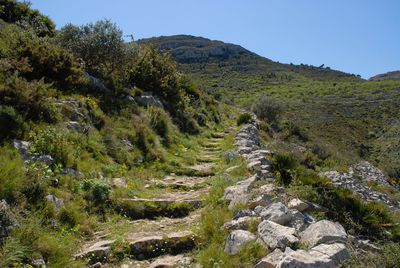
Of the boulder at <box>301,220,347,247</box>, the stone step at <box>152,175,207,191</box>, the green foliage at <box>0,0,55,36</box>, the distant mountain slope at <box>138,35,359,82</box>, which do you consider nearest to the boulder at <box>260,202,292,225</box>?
the boulder at <box>301,220,347,247</box>

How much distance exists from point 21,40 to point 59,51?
101 centimetres

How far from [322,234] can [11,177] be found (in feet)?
14.1

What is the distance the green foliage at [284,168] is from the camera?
301 inches

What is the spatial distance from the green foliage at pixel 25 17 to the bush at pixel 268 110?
17798 millimetres

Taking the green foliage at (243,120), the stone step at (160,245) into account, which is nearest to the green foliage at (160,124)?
the stone step at (160,245)

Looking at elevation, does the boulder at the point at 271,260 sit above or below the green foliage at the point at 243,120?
below

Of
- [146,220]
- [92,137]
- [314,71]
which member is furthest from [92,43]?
[314,71]

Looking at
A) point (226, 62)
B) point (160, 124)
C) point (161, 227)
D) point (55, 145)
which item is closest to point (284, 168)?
point (161, 227)

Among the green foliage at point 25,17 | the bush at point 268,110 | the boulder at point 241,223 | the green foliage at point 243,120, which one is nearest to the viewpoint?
the boulder at point 241,223

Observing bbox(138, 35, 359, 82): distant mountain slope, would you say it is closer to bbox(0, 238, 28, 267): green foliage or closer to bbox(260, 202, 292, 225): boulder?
bbox(260, 202, 292, 225): boulder

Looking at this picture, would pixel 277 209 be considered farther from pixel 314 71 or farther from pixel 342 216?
pixel 314 71

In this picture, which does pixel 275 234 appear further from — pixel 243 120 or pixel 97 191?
pixel 243 120

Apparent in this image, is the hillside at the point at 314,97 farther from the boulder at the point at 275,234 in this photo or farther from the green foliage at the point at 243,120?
the boulder at the point at 275,234

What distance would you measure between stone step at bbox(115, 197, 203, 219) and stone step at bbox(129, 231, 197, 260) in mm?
1119
